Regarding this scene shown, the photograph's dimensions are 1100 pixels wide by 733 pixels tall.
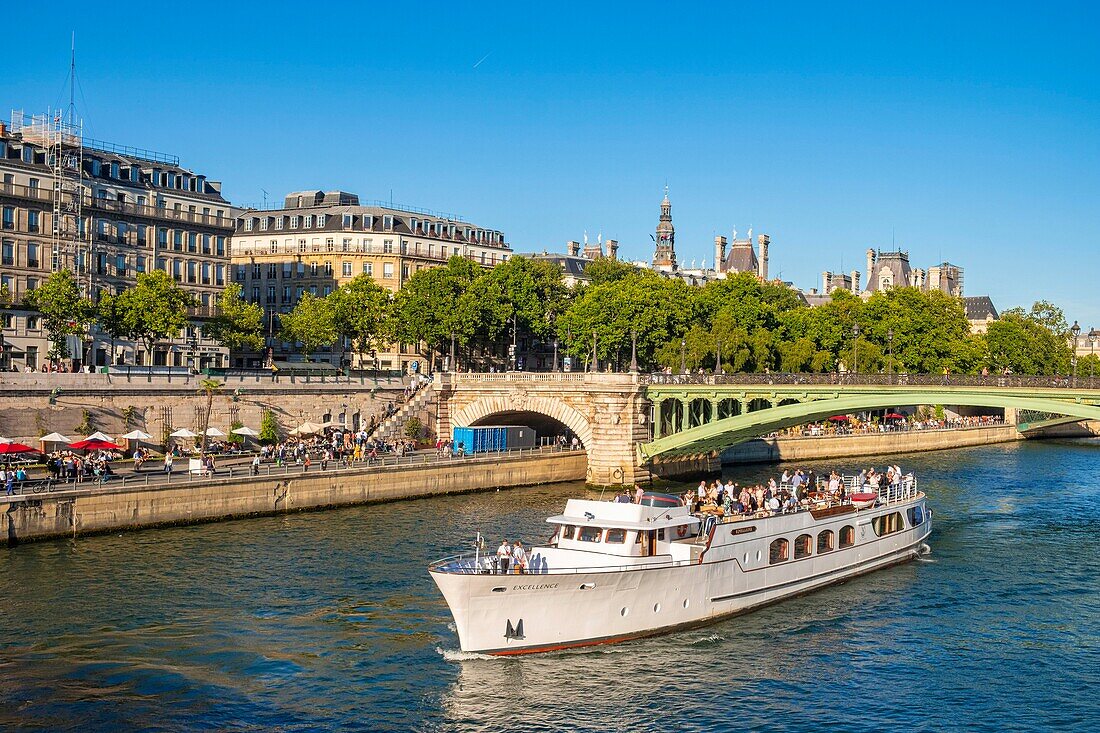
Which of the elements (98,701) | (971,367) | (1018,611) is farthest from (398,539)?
(971,367)

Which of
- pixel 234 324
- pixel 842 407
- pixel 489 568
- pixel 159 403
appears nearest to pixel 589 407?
pixel 842 407

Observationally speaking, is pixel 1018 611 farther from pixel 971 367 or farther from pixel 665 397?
pixel 971 367

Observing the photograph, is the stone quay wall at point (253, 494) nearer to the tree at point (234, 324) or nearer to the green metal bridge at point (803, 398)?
the green metal bridge at point (803, 398)

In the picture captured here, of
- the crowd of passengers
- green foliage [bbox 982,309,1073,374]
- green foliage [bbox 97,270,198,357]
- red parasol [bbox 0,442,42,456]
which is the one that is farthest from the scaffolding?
green foliage [bbox 982,309,1073,374]

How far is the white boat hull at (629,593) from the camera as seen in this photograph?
117 feet

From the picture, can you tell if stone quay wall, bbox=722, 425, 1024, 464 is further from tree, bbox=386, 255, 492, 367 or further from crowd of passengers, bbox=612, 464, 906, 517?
crowd of passengers, bbox=612, 464, 906, 517

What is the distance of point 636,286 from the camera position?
110 metres

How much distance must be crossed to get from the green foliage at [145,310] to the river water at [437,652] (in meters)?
29.6

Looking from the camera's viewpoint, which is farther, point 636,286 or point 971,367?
point 971,367

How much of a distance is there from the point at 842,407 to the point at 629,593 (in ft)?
105

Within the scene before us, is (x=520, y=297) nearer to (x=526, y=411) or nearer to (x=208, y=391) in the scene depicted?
(x=526, y=411)

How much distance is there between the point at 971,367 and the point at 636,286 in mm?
41001

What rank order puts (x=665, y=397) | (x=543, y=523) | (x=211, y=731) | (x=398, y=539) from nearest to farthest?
1. (x=211, y=731)
2. (x=398, y=539)
3. (x=543, y=523)
4. (x=665, y=397)

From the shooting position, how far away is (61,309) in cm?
7506
